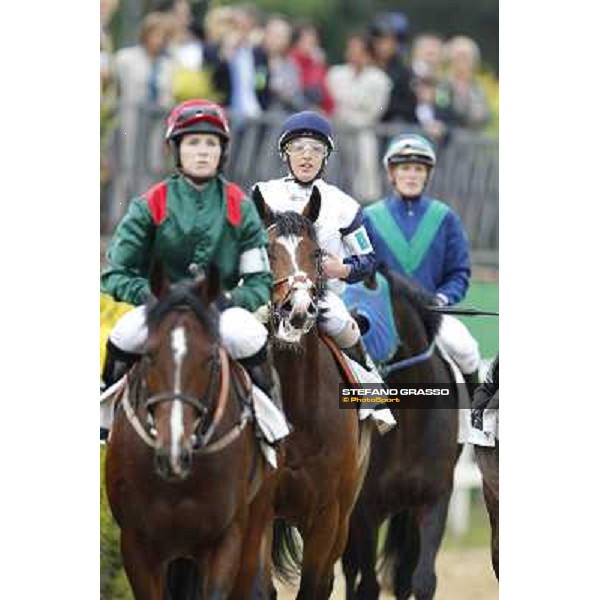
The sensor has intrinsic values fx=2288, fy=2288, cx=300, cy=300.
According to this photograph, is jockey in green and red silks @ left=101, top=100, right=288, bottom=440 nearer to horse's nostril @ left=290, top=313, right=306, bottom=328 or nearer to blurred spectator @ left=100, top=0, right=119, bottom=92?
horse's nostril @ left=290, top=313, right=306, bottom=328

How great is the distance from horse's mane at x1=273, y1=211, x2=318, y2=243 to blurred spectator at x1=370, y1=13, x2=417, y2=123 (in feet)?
12.6

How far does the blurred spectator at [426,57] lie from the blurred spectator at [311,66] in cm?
61

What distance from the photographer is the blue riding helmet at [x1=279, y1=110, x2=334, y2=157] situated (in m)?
11.7

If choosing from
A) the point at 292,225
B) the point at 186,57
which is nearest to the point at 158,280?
the point at 292,225

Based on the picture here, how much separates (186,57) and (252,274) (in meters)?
3.21

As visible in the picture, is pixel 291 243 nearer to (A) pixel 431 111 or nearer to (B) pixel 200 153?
(B) pixel 200 153

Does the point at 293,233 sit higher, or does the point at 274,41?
the point at 274,41

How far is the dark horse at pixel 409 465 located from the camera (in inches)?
492

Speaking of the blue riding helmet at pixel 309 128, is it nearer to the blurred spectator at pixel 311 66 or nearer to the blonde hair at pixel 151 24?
the blonde hair at pixel 151 24

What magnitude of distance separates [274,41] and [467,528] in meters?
3.40

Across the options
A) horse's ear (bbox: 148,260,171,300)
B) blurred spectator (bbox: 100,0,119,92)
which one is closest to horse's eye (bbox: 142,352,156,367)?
horse's ear (bbox: 148,260,171,300)

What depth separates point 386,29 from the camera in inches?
586
